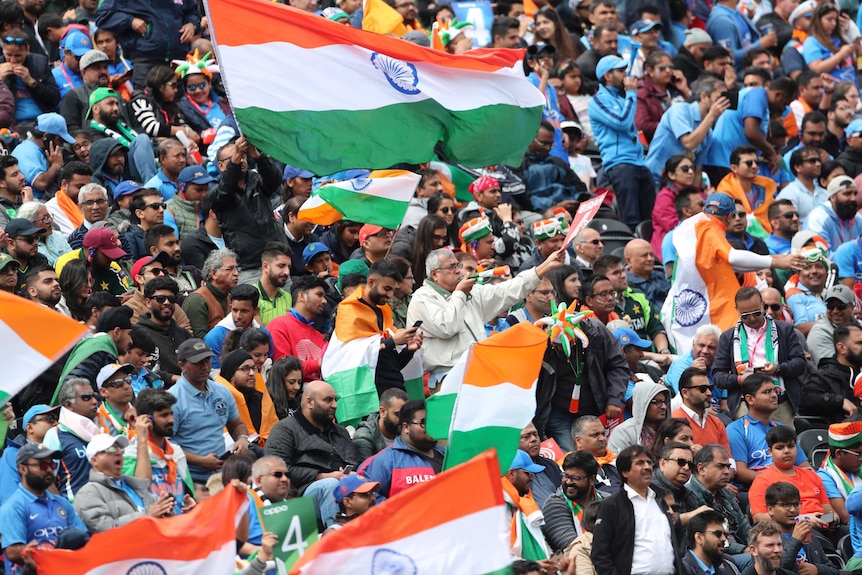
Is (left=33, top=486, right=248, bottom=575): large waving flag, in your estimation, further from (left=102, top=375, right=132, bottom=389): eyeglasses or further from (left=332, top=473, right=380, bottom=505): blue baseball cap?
(left=102, top=375, right=132, bottom=389): eyeglasses

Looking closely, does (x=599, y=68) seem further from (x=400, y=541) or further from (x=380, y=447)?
(x=400, y=541)

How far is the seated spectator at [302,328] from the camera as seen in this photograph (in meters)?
13.3

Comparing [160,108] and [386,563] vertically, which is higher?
[386,563]

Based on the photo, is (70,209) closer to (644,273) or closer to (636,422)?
(636,422)

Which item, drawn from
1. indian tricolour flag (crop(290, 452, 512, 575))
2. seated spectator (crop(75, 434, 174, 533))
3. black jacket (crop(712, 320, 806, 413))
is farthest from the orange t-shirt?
seated spectator (crop(75, 434, 174, 533))

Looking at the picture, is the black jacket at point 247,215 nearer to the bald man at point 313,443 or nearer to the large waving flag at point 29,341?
the bald man at point 313,443

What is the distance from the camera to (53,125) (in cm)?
1516

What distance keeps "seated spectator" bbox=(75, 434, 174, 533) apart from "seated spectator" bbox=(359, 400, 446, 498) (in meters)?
1.64

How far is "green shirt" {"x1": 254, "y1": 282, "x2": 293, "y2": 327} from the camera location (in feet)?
45.2

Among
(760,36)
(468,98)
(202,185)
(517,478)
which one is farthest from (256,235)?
(760,36)

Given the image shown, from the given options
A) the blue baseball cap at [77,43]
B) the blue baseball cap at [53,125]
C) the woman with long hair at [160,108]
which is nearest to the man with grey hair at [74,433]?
the blue baseball cap at [53,125]

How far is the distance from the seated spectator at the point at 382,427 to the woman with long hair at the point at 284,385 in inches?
19.6

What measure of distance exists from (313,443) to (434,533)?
284 centimetres

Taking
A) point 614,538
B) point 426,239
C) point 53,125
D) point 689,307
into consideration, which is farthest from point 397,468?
point 53,125
